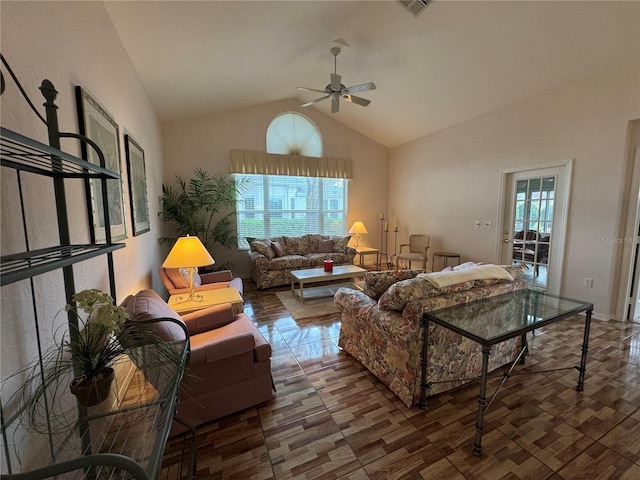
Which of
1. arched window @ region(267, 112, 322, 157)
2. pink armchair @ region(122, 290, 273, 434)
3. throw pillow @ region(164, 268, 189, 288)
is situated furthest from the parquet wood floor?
arched window @ region(267, 112, 322, 157)

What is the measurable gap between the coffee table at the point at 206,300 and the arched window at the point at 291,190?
2.52m

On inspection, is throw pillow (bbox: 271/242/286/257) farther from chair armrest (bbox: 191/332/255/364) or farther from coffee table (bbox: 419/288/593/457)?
coffee table (bbox: 419/288/593/457)

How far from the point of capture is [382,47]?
371cm

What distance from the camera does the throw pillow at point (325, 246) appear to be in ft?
18.2

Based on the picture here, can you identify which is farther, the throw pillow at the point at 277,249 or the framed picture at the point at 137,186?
the throw pillow at the point at 277,249

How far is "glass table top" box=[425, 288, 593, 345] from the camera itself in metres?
1.62

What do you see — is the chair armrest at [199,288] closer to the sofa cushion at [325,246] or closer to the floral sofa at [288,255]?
the floral sofa at [288,255]

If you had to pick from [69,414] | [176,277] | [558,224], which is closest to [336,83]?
[176,277]

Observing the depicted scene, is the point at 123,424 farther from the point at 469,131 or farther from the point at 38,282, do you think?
the point at 469,131

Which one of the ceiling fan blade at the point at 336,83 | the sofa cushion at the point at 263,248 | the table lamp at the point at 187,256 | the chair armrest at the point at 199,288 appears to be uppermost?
the ceiling fan blade at the point at 336,83

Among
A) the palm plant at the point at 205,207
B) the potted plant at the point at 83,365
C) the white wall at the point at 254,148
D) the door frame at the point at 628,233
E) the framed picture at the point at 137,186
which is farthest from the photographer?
the white wall at the point at 254,148

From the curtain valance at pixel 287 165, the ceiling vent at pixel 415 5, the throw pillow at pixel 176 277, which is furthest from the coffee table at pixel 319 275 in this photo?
the ceiling vent at pixel 415 5

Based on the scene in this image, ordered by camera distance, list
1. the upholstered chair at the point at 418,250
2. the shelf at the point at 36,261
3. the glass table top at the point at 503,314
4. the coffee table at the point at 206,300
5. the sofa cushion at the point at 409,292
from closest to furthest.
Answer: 1. the shelf at the point at 36,261
2. the glass table top at the point at 503,314
3. the sofa cushion at the point at 409,292
4. the coffee table at the point at 206,300
5. the upholstered chair at the point at 418,250

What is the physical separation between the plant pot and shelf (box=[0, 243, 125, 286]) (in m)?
0.42
